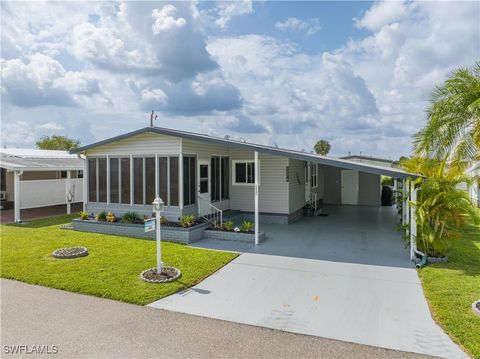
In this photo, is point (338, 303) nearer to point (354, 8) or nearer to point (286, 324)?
point (286, 324)

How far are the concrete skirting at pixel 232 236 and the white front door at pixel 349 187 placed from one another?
1070cm

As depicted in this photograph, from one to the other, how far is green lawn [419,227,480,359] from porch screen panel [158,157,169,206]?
23.8 ft

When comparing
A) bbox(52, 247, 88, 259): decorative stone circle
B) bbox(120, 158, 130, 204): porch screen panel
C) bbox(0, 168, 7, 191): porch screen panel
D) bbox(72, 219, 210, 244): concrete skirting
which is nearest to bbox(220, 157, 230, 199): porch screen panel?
bbox(72, 219, 210, 244): concrete skirting

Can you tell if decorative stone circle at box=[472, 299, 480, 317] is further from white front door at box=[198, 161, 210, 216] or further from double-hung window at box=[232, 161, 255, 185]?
double-hung window at box=[232, 161, 255, 185]

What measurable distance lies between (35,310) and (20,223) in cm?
911

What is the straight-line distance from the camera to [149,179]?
1091cm

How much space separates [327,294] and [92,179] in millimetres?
9374

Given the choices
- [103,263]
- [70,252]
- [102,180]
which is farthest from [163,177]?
[103,263]

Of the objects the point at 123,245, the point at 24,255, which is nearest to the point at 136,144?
the point at 123,245

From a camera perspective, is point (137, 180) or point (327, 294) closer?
point (327, 294)

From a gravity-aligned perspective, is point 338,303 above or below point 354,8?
below

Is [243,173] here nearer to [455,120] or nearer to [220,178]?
[220,178]

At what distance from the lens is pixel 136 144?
436 inches
